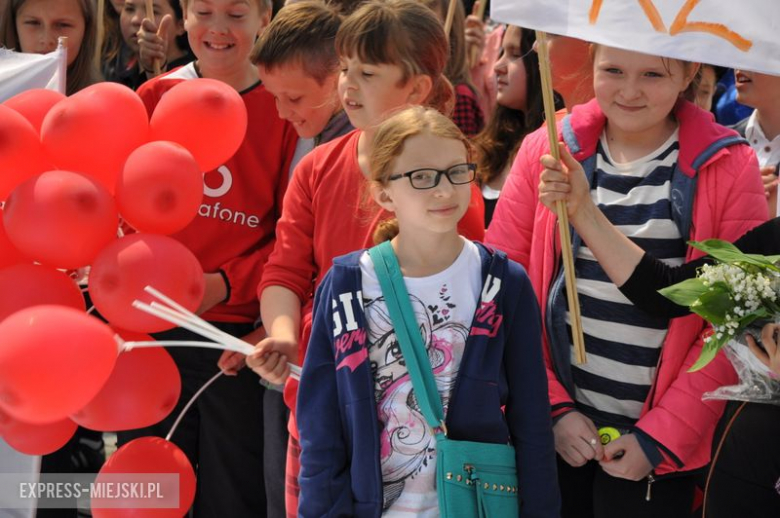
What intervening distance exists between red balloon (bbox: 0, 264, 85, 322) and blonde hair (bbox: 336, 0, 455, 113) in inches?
42.4

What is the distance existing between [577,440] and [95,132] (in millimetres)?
1585

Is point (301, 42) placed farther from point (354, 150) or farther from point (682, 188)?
point (682, 188)

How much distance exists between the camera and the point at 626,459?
2951 millimetres

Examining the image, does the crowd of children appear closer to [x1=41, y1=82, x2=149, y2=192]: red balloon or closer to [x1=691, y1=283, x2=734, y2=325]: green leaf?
[x1=691, y1=283, x2=734, y2=325]: green leaf

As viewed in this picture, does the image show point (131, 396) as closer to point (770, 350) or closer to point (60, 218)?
point (60, 218)

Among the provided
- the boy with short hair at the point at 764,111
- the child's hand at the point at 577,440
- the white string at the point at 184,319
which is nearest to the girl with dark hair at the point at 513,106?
the boy with short hair at the point at 764,111

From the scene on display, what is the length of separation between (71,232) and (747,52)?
1808mm

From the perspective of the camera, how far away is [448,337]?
269cm

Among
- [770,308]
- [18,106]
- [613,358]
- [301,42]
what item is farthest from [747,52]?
[18,106]

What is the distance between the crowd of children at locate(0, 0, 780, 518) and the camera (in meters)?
2.68

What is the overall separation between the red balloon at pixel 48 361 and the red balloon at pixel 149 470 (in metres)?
0.43

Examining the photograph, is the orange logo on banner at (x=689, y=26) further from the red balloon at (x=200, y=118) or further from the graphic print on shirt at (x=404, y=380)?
the red balloon at (x=200, y=118)

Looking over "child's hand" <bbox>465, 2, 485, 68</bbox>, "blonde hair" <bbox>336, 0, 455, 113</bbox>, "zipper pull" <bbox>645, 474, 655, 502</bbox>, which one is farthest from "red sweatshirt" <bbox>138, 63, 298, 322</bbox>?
"child's hand" <bbox>465, 2, 485, 68</bbox>

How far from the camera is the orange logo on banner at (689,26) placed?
2746 mm
